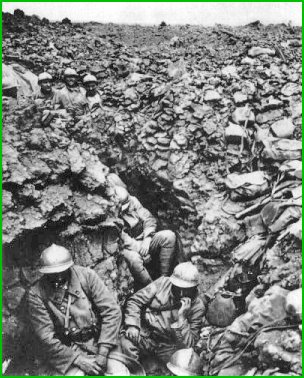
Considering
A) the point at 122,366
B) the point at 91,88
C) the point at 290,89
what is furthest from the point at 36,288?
the point at 290,89

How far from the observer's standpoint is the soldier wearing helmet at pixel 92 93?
6.96 metres

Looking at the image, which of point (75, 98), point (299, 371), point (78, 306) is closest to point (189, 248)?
point (78, 306)

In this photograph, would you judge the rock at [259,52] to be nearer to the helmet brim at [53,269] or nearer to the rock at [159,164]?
the rock at [159,164]

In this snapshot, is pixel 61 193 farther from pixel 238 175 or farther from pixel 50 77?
pixel 50 77

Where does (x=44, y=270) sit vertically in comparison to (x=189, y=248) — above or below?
above

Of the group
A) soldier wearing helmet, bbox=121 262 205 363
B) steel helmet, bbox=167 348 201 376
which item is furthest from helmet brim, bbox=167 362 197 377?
soldier wearing helmet, bbox=121 262 205 363

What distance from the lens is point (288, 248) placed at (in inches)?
154

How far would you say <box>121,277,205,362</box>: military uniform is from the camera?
175 inches

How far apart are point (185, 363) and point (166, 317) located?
671 millimetres

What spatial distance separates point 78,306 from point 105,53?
21.1 ft

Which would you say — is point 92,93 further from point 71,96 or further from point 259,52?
→ point 259,52

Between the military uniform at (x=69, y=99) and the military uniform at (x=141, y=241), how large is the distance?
2.25 meters

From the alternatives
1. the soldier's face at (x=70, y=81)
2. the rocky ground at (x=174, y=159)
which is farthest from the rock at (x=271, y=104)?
the soldier's face at (x=70, y=81)

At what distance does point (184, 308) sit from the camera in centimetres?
439
